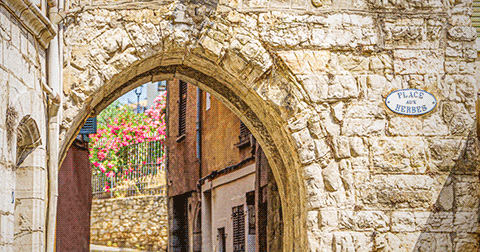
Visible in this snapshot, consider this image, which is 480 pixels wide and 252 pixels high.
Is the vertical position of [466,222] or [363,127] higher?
[363,127]

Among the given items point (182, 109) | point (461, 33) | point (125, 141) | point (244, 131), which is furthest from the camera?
point (125, 141)

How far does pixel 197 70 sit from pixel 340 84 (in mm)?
1357

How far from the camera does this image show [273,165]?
670cm

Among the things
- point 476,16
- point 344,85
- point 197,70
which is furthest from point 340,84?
point 476,16

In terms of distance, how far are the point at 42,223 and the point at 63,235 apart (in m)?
3.01

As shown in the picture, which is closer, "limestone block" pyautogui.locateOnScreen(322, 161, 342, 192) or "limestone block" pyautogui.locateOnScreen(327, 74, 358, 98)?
"limestone block" pyautogui.locateOnScreen(322, 161, 342, 192)

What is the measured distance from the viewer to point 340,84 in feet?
19.1

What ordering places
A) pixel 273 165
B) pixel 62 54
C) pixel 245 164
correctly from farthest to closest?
pixel 245 164 < pixel 273 165 < pixel 62 54

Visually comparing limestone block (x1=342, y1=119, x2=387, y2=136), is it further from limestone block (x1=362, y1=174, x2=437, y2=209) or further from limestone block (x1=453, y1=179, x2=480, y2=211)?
limestone block (x1=453, y1=179, x2=480, y2=211)

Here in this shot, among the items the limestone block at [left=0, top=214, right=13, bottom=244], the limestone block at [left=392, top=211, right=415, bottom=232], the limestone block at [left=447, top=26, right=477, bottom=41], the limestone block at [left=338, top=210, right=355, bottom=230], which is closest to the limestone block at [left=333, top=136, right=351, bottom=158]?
the limestone block at [left=338, top=210, right=355, bottom=230]

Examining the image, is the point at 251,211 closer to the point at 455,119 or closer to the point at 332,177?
the point at 332,177

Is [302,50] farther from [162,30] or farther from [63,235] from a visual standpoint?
[63,235]

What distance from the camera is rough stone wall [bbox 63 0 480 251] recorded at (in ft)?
18.5

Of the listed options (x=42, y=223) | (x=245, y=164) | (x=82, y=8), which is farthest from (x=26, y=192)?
(x=245, y=164)
